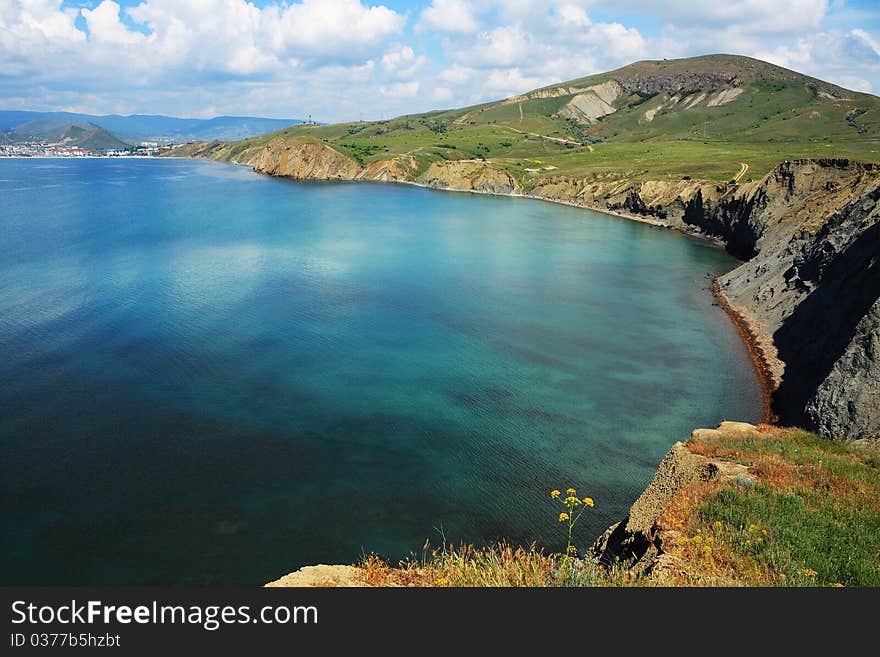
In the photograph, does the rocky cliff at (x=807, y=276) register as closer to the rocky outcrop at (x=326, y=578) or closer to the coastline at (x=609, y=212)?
the coastline at (x=609, y=212)

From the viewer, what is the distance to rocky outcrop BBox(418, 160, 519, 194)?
532 feet

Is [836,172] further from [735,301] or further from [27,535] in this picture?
[27,535]

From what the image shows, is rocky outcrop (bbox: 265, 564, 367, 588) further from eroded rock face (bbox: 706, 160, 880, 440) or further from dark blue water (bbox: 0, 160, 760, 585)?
eroded rock face (bbox: 706, 160, 880, 440)

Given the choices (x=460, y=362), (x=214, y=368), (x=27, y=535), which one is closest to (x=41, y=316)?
(x=214, y=368)

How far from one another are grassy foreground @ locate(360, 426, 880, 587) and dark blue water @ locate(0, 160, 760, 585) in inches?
345

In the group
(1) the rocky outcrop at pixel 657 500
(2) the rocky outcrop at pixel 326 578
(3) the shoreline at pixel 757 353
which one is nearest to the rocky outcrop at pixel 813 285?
(3) the shoreline at pixel 757 353

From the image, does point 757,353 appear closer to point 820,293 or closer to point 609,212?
point 820,293

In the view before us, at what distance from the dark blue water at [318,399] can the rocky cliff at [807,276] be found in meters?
3.24

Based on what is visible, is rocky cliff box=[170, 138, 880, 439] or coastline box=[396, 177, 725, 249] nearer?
rocky cliff box=[170, 138, 880, 439]

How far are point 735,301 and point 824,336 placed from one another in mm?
20511

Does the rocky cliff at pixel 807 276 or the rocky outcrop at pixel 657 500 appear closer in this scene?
the rocky outcrop at pixel 657 500

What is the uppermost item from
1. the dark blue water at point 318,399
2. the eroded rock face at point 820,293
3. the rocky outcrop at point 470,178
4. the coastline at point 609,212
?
the rocky outcrop at point 470,178

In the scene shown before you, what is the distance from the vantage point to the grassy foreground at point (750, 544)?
35.8 feet

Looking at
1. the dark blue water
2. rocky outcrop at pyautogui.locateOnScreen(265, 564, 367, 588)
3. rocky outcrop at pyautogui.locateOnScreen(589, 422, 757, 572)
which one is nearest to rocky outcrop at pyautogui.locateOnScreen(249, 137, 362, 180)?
the dark blue water
